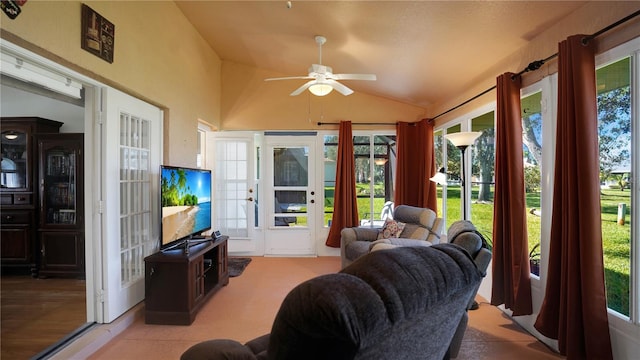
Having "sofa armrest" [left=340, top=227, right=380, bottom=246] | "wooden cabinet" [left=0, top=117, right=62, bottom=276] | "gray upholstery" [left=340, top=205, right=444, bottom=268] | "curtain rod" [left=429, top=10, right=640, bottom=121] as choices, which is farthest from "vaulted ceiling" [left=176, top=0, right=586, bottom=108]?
"wooden cabinet" [left=0, top=117, right=62, bottom=276]

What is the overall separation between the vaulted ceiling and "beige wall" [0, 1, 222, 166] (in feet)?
1.19

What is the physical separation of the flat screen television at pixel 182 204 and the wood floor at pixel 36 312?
96cm

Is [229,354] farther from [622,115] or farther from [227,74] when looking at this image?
[227,74]

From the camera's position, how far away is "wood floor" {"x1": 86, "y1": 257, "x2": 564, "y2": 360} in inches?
88.2

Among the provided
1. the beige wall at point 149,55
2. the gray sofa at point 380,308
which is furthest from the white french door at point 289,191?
the gray sofa at point 380,308

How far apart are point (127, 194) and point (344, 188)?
294 cm

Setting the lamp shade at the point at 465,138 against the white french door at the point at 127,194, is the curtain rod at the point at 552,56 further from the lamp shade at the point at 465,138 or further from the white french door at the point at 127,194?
the white french door at the point at 127,194

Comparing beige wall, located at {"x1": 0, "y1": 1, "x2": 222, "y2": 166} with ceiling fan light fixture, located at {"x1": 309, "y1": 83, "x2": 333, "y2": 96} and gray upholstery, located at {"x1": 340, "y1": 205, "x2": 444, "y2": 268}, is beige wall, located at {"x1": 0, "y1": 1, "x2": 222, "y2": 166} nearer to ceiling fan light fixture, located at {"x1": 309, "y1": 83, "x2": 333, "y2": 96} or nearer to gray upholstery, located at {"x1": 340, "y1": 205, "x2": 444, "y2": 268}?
ceiling fan light fixture, located at {"x1": 309, "y1": 83, "x2": 333, "y2": 96}

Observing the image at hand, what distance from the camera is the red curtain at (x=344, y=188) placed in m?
4.83

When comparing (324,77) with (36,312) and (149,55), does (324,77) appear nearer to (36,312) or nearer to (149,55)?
(149,55)

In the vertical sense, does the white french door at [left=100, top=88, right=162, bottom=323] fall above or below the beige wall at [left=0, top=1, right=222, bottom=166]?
below

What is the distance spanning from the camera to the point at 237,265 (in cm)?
448

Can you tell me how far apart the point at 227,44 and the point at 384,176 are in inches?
122

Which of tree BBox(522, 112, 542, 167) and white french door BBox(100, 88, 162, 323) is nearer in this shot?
white french door BBox(100, 88, 162, 323)
